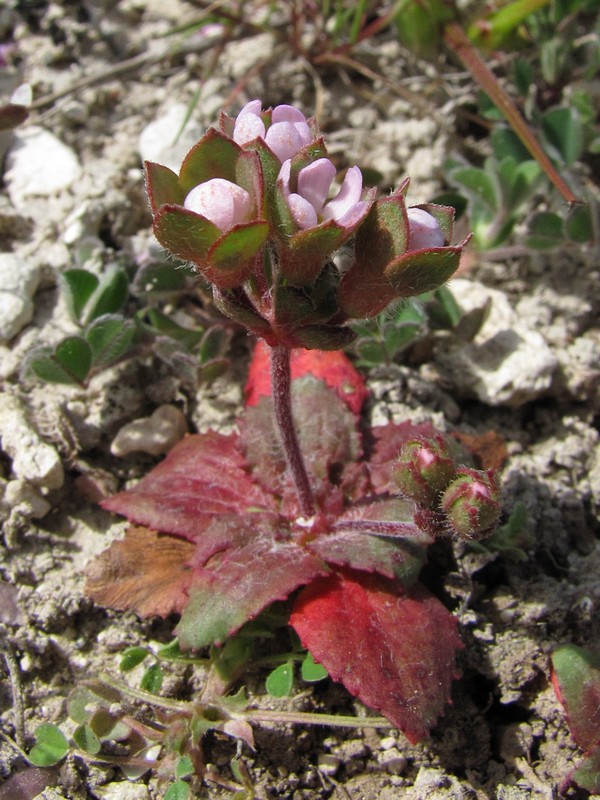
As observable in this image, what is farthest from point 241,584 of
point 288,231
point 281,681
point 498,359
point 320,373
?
point 498,359

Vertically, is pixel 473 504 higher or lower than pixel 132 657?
higher

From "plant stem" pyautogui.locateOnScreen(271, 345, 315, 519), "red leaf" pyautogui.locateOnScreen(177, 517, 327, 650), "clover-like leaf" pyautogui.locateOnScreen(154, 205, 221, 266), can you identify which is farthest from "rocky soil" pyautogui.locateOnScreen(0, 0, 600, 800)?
"clover-like leaf" pyautogui.locateOnScreen(154, 205, 221, 266)

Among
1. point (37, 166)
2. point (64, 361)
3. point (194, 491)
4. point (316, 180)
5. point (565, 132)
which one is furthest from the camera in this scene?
point (37, 166)

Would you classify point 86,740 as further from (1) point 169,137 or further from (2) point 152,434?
(1) point 169,137

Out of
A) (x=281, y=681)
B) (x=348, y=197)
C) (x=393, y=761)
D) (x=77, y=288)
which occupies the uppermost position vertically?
(x=348, y=197)

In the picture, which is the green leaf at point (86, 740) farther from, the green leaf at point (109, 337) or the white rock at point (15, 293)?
the white rock at point (15, 293)

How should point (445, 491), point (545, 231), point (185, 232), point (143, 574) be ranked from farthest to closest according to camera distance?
1. point (545, 231)
2. point (143, 574)
3. point (445, 491)
4. point (185, 232)

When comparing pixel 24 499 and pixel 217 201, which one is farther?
pixel 24 499

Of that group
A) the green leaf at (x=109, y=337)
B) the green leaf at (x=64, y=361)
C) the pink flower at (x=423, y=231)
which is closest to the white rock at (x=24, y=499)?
the green leaf at (x=64, y=361)
